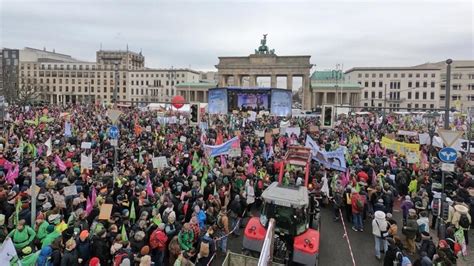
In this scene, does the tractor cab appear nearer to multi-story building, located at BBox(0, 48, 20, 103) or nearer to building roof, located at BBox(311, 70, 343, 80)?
multi-story building, located at BBox(0, 48, 20, 103)

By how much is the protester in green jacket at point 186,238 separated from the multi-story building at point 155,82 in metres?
114

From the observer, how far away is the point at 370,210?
13375 mm

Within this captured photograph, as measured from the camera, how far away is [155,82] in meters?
124

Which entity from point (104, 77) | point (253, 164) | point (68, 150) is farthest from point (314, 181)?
point (104, 77)

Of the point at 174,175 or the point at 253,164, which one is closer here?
the point at 174,175

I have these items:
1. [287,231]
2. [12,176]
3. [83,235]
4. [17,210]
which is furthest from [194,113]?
[83,235]

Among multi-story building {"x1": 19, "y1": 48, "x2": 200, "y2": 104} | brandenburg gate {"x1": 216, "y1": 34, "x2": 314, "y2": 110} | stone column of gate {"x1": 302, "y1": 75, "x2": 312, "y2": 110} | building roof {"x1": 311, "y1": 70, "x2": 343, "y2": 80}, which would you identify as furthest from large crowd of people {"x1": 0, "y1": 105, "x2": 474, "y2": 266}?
multi-story building {"x1": 19, "y1": 48, "x2": 200, "y2": 104}

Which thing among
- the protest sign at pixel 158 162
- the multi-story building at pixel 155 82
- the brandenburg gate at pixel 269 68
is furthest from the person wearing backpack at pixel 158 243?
the multi-story building at pixel 155 82

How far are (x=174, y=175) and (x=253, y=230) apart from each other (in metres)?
5.84

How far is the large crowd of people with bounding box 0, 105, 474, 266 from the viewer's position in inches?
327

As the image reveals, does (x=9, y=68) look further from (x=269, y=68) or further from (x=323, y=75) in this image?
(x=323, y=75)

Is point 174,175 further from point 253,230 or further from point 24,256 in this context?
point 24,256

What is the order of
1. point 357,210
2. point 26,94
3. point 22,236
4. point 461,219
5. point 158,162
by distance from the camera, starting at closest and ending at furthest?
1. point 22,236
2. point 461,219
3. point 357,210
4. point 158,162
5. point 26,94

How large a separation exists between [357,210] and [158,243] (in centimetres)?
703
